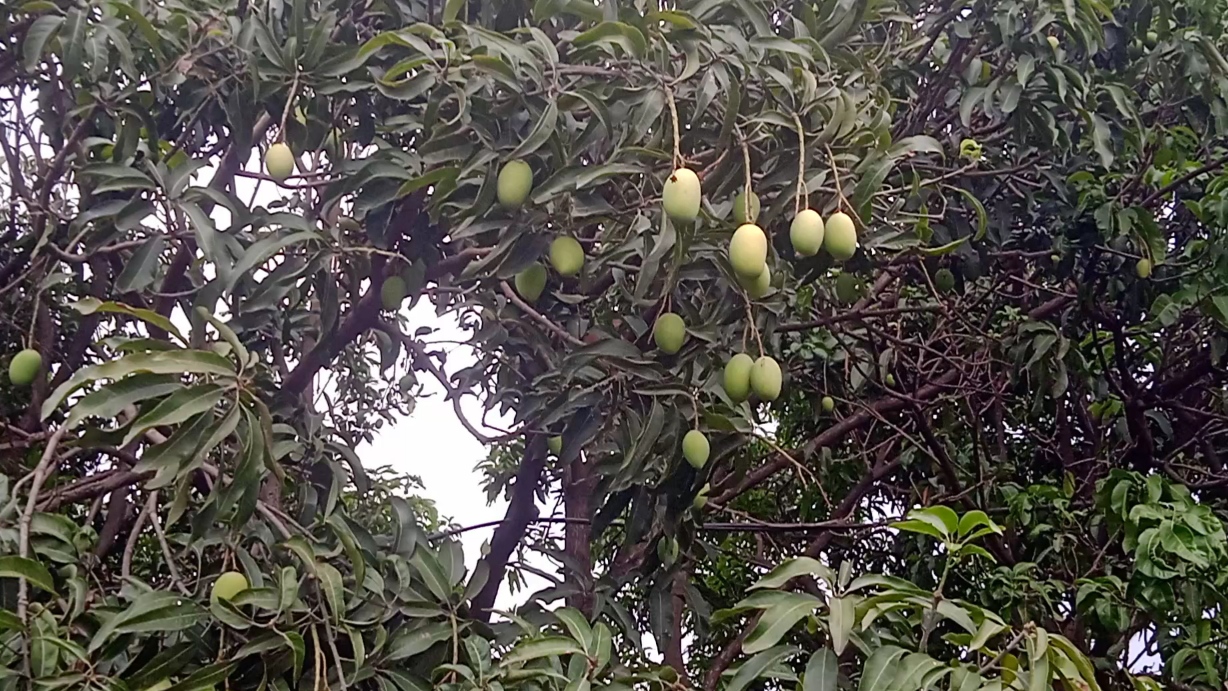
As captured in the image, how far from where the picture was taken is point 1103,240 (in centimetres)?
244

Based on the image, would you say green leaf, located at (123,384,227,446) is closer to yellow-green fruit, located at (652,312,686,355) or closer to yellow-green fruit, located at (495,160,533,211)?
yellow-green fruit, located at (495,160,533,211)

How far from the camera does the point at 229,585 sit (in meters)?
1.36

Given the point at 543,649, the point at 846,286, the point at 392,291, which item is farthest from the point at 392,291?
the point at 846,286

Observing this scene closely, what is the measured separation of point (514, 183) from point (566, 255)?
167mm

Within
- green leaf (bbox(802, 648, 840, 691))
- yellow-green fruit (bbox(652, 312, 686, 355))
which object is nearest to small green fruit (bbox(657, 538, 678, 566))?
yellow-green fruit (bbox(652, 312, 686, 355))

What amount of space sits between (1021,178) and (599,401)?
138 cm

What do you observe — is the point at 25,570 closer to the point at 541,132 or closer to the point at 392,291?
the point at 392,291

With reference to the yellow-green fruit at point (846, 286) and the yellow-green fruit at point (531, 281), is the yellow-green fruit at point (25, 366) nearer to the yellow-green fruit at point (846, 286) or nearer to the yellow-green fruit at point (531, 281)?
the yellow-green fruit at point (531, 281)

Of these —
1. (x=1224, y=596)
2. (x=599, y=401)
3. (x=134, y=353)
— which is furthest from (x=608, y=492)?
(x=1224, y=596)

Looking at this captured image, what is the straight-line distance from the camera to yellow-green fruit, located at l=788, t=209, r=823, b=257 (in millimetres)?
1365

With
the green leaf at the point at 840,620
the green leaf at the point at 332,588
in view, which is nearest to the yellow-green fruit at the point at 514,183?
the green leaf at the point at 332,588

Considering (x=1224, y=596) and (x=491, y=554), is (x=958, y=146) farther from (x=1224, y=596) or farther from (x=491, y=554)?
Result: (x=491, y=554)

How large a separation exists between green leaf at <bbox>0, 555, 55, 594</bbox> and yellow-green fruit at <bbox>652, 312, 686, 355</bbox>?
81 centimetres

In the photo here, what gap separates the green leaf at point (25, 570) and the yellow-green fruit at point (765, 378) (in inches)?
34.3
